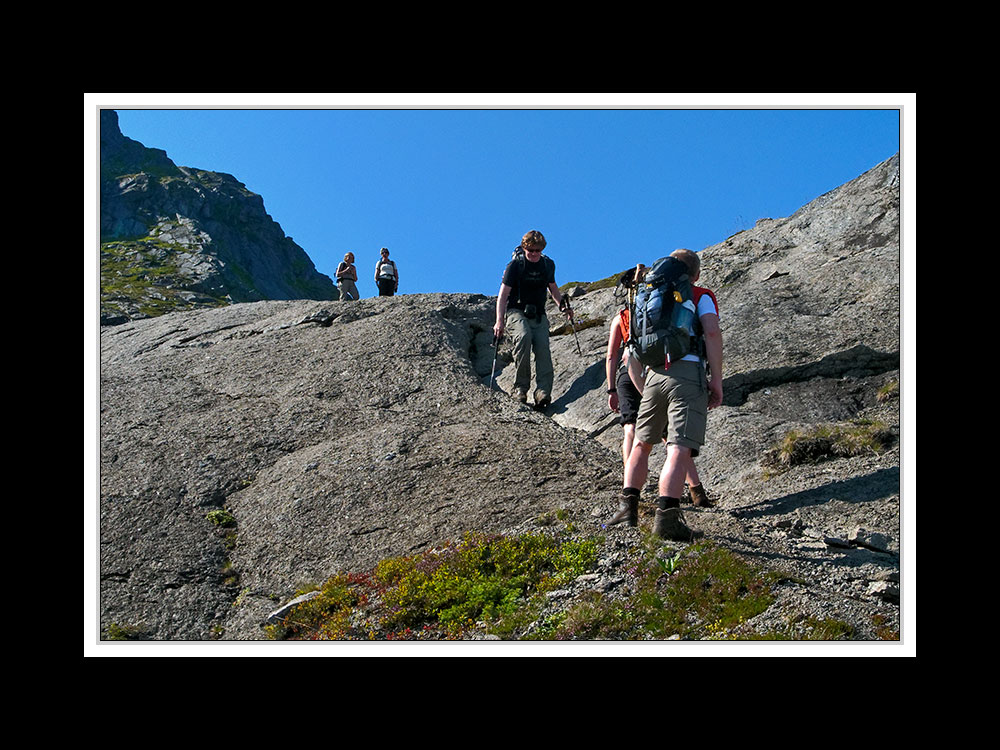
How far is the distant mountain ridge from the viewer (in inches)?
4144

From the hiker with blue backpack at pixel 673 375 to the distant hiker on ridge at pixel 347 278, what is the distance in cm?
1902

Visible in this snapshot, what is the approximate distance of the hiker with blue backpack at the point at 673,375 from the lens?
8359 millimetres

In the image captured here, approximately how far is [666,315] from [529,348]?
22.7 feet

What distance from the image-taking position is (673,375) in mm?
8648

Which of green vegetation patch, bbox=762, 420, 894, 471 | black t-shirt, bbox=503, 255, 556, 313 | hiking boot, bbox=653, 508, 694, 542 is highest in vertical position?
black t-shirt, bbox=503, 255, 556, 313

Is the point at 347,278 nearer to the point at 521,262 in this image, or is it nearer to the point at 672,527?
the point at 521,262

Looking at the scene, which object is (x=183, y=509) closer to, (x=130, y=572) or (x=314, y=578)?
(x=130, y=572)

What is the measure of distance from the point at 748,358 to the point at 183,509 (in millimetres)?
10231

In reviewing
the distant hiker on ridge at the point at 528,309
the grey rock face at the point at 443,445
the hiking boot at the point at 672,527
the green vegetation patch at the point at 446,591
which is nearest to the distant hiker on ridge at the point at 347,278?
the grey rock face at the point at 443,445

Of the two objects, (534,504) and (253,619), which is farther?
(534,504)

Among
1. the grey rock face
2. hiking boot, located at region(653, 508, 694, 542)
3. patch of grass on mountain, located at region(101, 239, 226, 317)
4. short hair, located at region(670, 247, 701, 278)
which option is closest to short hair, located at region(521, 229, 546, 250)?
the grey rock face

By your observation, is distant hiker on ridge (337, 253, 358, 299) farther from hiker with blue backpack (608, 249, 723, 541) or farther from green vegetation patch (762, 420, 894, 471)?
hiker with blue backpack (608, 249, 723, 541)

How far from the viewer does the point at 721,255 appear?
21891mm

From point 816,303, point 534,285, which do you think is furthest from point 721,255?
point 534,285
